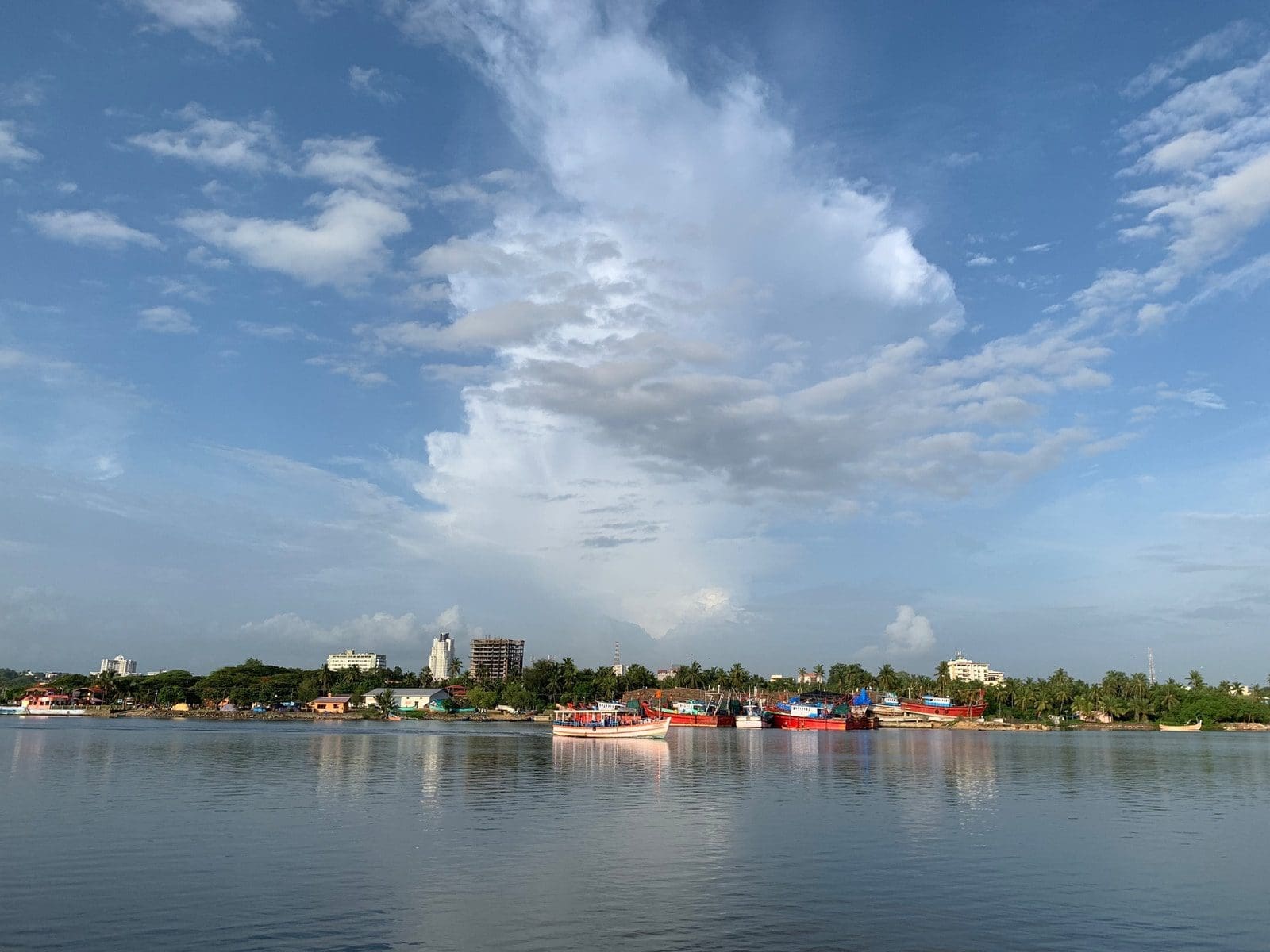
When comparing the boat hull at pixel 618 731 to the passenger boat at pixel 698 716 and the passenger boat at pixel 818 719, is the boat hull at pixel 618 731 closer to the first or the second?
the passenger boat at pixel 698 716

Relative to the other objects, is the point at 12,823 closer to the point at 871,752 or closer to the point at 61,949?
the point at 61,949

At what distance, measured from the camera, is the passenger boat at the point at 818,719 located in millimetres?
169625

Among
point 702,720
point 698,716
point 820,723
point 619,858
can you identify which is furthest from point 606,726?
point 619,858

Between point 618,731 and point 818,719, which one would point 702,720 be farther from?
point 618,731

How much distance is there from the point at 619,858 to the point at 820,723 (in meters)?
145

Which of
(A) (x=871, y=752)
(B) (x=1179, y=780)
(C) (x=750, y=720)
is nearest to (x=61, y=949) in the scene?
(B) (x=1179, y=780)

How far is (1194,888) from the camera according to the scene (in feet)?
102

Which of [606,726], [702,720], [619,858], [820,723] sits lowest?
[702,720]

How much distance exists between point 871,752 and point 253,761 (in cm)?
6437

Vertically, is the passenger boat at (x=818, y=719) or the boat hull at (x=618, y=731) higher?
the boat hull at (x=618, y=731)

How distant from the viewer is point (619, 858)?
33812mm

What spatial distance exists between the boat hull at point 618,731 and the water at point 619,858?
4871 cm

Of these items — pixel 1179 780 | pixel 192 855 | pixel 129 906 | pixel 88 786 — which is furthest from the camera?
pixel 1179 780

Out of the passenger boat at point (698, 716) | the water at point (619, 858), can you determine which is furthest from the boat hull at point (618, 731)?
the passenger boat at point (698, 716)
